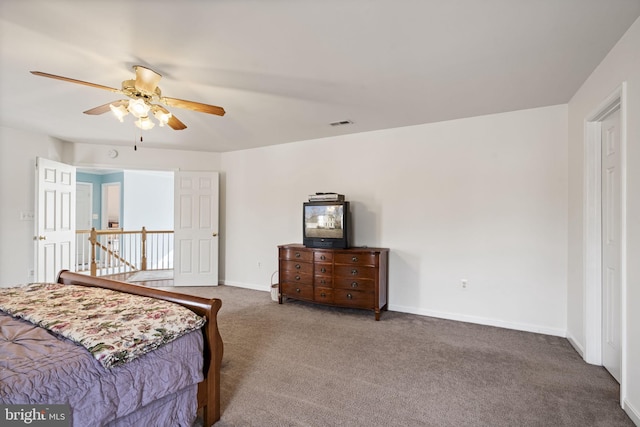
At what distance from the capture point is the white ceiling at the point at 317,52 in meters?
1.75

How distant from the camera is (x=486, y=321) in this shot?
136 inches

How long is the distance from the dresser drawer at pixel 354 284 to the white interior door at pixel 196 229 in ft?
8.57

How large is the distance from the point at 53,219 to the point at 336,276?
4.15 m

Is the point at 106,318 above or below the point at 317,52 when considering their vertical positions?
below

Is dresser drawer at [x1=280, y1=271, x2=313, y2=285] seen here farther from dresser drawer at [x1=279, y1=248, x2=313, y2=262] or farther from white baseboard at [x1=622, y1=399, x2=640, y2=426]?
white baseboard at [x1=622, y1=399, x2=640, y2=426]

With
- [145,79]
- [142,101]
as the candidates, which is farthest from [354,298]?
[145,79]

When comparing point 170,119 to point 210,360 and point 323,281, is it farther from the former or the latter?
point 323,281

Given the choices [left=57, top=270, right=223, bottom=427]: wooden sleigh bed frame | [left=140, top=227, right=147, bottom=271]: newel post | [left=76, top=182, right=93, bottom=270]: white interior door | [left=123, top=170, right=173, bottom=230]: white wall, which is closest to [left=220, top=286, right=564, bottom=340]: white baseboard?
[left=57, top=270, right=223, bottom=427]: wooden sleigh bed frame

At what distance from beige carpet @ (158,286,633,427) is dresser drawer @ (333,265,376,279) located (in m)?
0.55

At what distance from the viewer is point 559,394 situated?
211 centimetres

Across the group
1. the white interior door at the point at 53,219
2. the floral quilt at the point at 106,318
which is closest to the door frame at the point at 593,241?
the floral quilt at the point at 106,318

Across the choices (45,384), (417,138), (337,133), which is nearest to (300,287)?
(337,133)

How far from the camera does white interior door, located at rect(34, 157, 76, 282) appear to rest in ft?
13.4

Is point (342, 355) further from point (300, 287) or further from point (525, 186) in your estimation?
point (525, 186)
